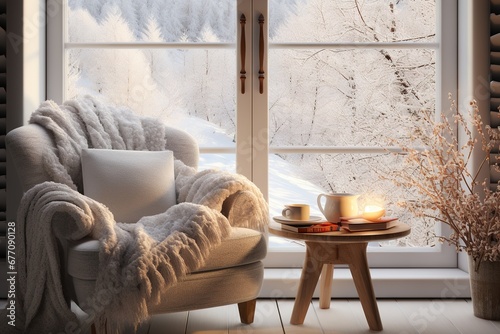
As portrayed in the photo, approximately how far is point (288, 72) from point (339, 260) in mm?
1195

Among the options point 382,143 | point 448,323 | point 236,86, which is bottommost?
point 448,323

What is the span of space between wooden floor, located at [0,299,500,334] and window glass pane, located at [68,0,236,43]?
56.5 inches

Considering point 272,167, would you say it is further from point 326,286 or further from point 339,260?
point 339,260

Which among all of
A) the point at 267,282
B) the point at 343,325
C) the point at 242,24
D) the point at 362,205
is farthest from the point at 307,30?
the point at 343,325

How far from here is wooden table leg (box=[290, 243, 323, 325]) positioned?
111 inches

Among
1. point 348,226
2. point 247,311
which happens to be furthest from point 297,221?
point 247,311

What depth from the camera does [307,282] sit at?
2.85 meters

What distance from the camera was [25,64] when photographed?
10.6ft

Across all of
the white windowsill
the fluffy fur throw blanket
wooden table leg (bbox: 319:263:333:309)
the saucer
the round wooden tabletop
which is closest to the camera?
the fluffy fur throw blanket

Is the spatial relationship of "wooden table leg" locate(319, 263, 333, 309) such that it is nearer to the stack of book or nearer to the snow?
the stack of book

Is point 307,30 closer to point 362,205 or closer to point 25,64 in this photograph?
point 362,205

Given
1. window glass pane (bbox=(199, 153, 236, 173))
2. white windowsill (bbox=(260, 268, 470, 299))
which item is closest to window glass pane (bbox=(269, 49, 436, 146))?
window glass pane (bbox=(199, 153, 236, 173))

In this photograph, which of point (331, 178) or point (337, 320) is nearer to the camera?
point (337, 320)

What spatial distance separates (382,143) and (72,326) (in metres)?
1.86
